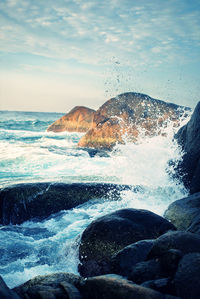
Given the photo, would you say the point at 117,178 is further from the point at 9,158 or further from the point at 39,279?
the point at 9,158

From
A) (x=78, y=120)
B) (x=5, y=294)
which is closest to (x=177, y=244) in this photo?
(x=5, y=294)

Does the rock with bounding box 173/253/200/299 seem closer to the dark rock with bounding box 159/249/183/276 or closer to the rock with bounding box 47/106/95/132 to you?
the dark rock with bounding box 159/249/183/276

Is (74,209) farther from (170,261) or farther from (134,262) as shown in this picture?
(170,261)

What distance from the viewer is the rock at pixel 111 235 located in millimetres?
3631

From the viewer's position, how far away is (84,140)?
58.6 ft

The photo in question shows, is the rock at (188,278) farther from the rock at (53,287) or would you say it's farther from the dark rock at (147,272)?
the rock at (53,287)

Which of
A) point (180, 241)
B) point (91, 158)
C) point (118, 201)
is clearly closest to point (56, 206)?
point (118, 201)

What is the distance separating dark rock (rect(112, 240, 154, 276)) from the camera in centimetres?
284

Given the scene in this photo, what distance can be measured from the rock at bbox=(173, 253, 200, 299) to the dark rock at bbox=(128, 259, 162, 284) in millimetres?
216

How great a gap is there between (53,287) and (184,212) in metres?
2.78

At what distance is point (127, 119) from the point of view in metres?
17.4

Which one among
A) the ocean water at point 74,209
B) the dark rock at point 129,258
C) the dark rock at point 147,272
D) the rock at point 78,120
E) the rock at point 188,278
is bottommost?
the ocean water at point 74,209

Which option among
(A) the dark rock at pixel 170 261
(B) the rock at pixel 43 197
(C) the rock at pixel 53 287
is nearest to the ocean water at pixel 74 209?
(B) the rock at pixel 43 197

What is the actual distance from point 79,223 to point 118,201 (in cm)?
136
